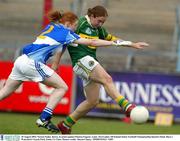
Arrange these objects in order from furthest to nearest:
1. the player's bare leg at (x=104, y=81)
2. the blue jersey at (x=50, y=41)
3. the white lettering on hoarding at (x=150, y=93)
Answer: the white lettering on hoarding at (x=150, y=93), the player's bare leg at (x=104, y=81), the blue jersey at (x=50, y=41)

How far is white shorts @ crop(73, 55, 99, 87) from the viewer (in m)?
11.3

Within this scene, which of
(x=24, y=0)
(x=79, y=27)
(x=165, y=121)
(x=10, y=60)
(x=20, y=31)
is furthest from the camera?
(x=24, y=0)

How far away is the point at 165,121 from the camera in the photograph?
16047mm

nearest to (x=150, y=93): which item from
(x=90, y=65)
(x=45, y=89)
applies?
(x=45, y=89)

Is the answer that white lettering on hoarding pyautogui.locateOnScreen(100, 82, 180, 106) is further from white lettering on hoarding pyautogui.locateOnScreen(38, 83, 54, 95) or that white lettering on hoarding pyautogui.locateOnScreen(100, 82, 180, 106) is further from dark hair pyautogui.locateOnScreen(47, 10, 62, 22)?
dark hair pyautogui.locateOnScreen(47, 10, 62, 22)

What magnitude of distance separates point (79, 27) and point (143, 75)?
5.20 meters

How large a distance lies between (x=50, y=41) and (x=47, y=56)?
0.29 metres

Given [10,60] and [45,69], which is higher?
[45,69]

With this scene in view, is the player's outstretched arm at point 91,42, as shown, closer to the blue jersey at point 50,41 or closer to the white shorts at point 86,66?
the blue jersey at point 50,41

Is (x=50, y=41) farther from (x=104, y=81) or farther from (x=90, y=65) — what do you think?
(x=104, y=81)

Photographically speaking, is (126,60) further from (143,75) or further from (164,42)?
(164,42)

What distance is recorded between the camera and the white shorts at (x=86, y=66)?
1131 centimetres

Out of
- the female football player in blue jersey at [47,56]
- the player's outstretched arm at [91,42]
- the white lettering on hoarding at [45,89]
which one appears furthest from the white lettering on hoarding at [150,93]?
the player's outstretched arm at [91,42]

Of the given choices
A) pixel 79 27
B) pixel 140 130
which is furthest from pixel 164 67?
pixel 79 27
